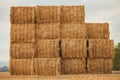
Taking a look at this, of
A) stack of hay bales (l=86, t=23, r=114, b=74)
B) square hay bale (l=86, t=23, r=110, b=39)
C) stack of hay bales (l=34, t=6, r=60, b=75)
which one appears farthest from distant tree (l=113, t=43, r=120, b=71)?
stack of hay bales (l=34, t=6, r=60, b=75)

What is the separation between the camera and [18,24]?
95.5 feet

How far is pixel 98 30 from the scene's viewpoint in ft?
96.7

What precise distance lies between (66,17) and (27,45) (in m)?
3.31

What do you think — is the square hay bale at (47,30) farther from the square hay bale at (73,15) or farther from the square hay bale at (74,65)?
the square hay bale at (74,65)

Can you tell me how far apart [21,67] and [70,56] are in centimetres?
338

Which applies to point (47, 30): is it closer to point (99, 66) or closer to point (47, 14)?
point (47, 14)

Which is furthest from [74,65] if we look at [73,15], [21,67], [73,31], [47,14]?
[47,14]

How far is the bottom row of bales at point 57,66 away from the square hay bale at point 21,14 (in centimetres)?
280

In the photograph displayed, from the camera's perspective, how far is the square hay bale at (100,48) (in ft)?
94.2

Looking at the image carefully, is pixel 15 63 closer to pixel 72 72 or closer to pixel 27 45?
pixel 27 45

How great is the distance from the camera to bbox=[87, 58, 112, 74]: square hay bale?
2861 centimetres

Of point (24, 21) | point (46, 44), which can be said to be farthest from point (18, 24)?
point (46, 44)

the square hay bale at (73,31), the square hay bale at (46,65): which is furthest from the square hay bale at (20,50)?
the square hay bale at (73,31)

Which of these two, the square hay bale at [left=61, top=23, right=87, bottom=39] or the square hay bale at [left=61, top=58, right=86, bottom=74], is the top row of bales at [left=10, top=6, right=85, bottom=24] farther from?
the square hay bale at [left=61, top=58, right=86, bottom=74]
